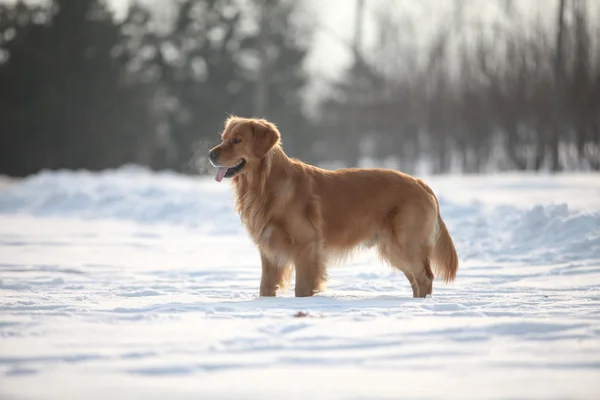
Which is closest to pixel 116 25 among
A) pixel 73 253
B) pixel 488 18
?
pixel 488 18

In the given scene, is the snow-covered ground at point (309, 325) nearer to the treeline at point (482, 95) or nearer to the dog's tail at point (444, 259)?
the dog's tail at point (444, 259)

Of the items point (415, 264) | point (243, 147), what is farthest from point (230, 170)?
point (415, 264)

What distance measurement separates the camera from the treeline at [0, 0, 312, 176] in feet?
127

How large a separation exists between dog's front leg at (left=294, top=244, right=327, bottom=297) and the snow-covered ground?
211 millimetres

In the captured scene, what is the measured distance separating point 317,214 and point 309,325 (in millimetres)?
2143

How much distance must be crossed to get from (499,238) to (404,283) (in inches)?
122

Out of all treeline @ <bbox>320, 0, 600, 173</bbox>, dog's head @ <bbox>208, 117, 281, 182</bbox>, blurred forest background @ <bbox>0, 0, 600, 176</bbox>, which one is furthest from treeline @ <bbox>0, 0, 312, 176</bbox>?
dog's head @ <bbox>208, 117, 281, 182</bbox>

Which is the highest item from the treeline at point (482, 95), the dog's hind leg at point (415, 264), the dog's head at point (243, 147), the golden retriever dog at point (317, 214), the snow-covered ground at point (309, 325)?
the treeline at point (482, 95)

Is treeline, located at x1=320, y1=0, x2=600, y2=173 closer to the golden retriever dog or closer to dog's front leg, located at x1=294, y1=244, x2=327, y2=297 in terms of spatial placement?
the golden retriever dog

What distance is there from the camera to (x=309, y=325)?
5.05 metres

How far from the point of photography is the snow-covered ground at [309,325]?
146 inches

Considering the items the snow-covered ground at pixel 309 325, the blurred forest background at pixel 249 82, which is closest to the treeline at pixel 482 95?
the blurred forest background at pixel 249 82

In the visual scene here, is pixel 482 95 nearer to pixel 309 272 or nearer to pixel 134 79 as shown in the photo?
pixel 134 79

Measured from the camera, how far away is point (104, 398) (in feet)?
11.4
